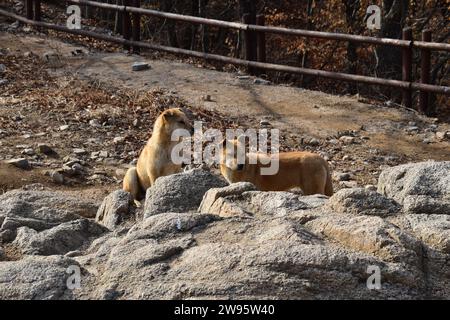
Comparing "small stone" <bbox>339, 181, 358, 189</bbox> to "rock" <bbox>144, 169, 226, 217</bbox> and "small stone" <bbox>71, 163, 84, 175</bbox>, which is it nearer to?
"small stone" <bbox>71, 163, 84, 175</bbox>

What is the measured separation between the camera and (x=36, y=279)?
577cm

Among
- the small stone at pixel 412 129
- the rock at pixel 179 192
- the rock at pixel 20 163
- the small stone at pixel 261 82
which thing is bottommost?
the rock at pixel 20 163

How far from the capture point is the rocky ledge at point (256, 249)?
18.2ft

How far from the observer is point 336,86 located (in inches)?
973

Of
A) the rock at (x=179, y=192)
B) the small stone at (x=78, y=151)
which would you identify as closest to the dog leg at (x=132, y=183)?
the small stone at (x=78, y=151)

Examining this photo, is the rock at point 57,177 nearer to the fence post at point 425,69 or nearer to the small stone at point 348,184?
the small stone at point 348,184

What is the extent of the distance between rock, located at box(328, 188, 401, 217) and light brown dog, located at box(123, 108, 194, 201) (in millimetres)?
4027

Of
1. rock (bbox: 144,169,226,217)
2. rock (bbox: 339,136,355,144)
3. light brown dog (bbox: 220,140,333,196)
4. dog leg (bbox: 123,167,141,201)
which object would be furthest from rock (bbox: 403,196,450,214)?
rock (bbox: 339,136,355,144)

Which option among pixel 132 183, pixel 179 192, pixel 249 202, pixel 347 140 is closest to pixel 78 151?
pixel 132 183

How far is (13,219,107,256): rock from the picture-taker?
23.2ft

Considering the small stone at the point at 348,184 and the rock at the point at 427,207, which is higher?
the rock at the point at 427,207

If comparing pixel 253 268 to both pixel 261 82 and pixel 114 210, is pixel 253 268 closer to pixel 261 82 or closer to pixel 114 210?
pixel 114 210

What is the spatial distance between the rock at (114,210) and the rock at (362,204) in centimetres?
212

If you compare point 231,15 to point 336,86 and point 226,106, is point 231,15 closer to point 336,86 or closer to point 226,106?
point 336,86
